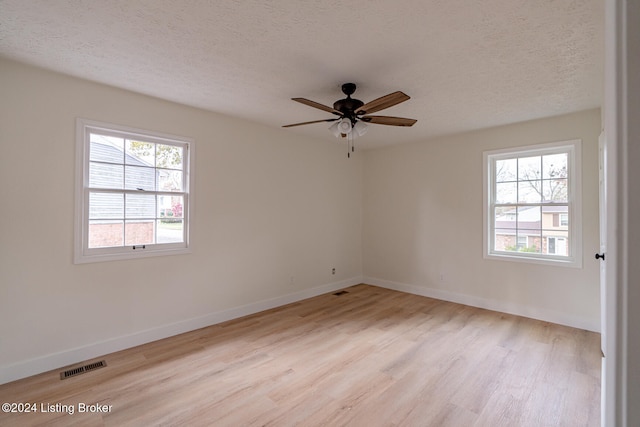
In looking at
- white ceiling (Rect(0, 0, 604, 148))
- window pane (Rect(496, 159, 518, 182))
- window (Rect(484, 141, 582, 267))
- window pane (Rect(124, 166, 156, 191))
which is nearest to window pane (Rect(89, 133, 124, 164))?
window pane (Rect(124, 166, 156, 191))

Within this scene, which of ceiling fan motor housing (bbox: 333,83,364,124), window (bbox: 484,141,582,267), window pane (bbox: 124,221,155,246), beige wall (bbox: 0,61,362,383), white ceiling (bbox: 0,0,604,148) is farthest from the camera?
window (bbox: 484,141,582,267)

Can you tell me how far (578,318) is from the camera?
357 centimetres

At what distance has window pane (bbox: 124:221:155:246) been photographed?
312 centimetres

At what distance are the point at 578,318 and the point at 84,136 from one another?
5729 mm

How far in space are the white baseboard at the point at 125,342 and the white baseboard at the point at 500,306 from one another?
1.86 m

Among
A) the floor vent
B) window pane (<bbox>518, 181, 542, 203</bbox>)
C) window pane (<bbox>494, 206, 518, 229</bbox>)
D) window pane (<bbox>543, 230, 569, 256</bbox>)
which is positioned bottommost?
the floor vent

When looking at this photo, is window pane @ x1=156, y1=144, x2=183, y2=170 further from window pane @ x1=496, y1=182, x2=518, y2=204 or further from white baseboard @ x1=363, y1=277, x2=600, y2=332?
window pane @ x1=496, y1=182, x2=518, y2=204

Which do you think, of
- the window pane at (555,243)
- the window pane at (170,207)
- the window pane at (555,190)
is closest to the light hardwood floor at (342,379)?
the window pane at (555,243)

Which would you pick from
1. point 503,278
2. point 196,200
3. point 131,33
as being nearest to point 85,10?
point 131,33

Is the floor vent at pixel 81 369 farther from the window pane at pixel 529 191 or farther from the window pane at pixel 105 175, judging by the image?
the window pane at pixel 529 191

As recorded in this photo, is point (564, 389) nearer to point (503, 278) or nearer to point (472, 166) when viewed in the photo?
point (503, 278)

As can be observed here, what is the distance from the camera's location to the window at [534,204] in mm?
3662

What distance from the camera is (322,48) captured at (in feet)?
7.35

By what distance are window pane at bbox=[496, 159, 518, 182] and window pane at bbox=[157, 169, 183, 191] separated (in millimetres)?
4297
